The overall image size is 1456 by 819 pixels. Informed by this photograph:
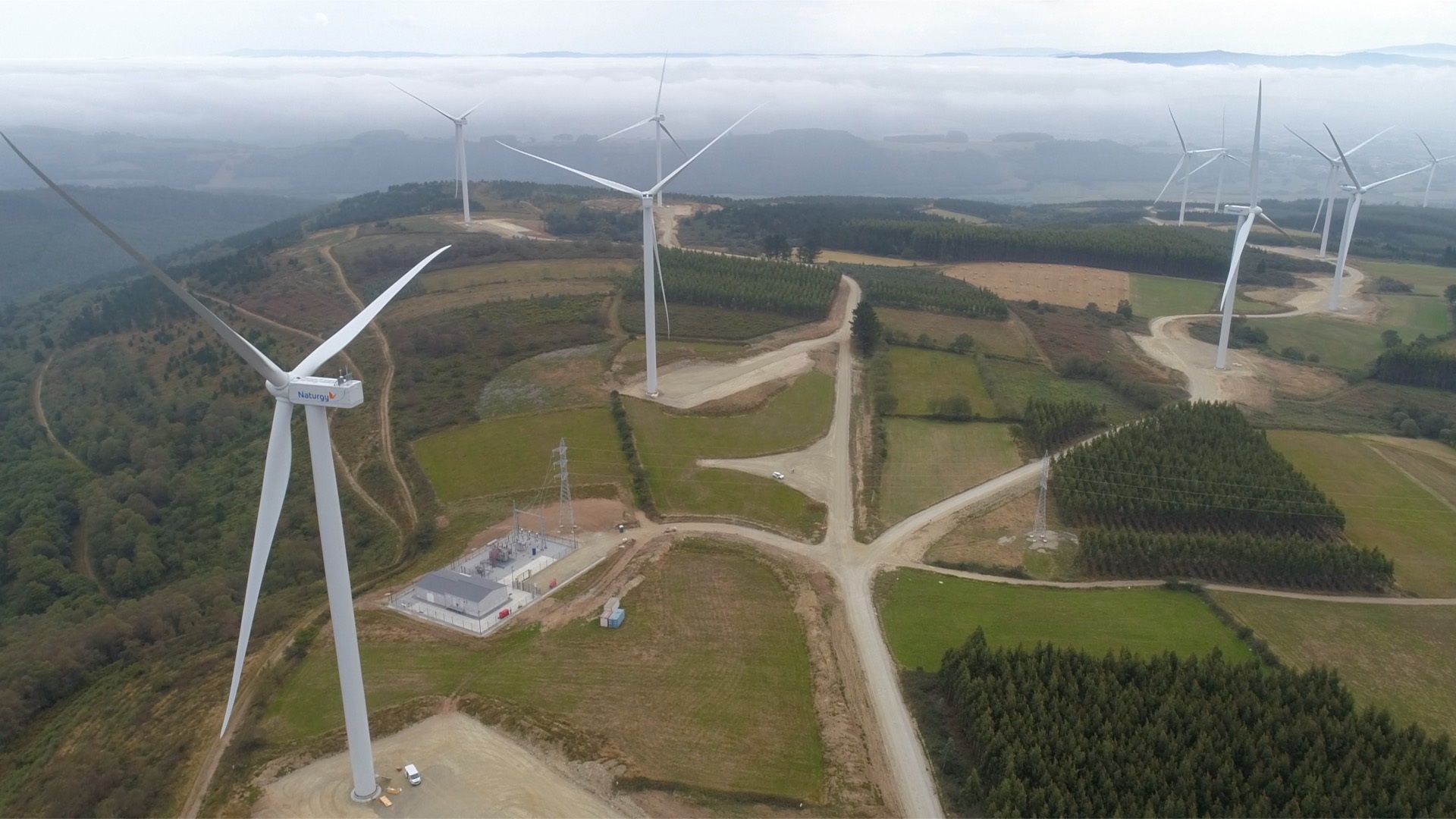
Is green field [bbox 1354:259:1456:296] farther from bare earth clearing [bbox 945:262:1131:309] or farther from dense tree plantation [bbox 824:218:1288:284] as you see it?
bare earth clearing [bbox 945:262:1131:309]

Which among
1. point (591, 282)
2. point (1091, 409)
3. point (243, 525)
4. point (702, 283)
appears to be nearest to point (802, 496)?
point (1091, 409)

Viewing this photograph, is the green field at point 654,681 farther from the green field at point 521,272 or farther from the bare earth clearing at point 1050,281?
the bare earth clearing at point 1050,281

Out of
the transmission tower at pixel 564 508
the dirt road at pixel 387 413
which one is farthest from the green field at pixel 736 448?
the dirt road at pixel 387 413

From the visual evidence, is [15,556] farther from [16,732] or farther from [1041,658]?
[1041,658]

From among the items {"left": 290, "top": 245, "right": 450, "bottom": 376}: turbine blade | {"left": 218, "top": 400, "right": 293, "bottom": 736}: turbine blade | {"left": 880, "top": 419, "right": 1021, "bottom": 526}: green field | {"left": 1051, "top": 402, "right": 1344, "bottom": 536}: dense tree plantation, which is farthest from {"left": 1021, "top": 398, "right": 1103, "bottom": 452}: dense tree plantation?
{"left": 218, "top": 400, "right": 293, "bottom": 736}: turbine blade

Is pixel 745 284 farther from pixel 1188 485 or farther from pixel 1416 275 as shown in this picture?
pixel 1416 275

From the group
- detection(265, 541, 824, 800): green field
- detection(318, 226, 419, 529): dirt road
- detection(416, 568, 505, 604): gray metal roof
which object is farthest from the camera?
detection(318, 226, 419, 529): dirt road

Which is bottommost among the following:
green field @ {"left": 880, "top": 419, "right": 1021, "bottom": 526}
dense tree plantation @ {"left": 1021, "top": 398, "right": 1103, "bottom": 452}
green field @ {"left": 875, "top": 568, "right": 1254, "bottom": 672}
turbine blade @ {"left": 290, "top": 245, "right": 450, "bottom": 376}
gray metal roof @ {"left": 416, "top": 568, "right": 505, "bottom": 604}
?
green field @ {"left": 875, "top": 568, "right": 1254, "bottom": 672}
